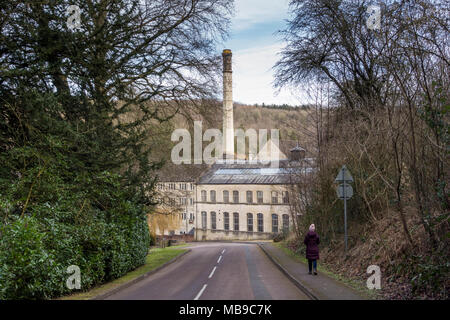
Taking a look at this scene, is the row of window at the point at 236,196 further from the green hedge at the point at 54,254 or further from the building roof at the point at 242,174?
the green hedge at the point at 54,254

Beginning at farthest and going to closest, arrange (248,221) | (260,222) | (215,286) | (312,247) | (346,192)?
(248,221)
(260,222)
(346,192)
(312,247)
(215,286)

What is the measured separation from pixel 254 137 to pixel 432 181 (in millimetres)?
94441

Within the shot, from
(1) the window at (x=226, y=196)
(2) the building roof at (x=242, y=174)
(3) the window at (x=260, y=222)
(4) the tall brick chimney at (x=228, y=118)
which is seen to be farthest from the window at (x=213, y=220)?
(4) the tall brick chimney at (x=228, y=118)

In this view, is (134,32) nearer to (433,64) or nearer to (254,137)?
(433,64)

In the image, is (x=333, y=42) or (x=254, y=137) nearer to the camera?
(x=333, y=42)

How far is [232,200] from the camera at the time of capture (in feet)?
228

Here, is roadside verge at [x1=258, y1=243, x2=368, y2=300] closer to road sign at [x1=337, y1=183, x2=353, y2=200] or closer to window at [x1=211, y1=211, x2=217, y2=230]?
road sign at [x1=337, y1=183, x2=353, y2=200]

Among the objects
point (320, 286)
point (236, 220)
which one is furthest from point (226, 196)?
point (320, 286)

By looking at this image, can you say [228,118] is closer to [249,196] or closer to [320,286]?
[249,196]

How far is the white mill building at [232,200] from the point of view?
6519cm

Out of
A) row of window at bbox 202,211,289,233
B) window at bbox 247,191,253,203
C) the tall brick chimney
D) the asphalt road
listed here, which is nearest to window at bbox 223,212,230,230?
row of window at bbox 202,211,289,233

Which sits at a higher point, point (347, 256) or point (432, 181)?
point (432, 181)
